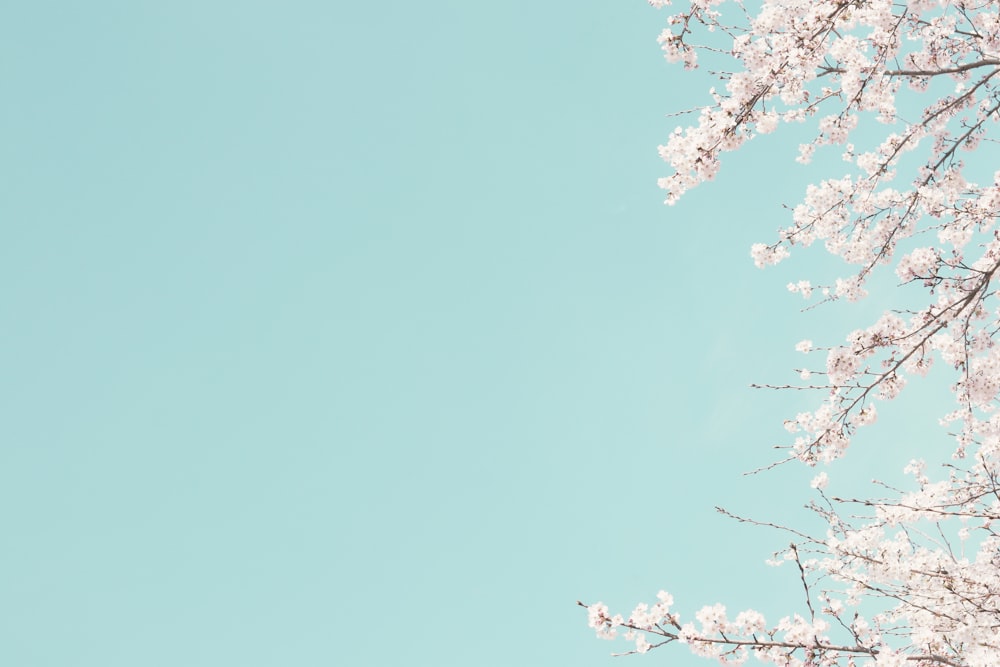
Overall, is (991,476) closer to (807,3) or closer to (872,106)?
(872,106)

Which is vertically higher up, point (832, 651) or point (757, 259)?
point (757, 259)

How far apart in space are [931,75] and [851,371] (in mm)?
3107

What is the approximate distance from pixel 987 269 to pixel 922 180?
132 centimetres

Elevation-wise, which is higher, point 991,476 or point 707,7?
point 707,7

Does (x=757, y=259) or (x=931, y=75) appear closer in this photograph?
(x=931, y=75)

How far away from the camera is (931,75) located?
746 centimetres

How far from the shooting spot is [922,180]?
762 centimetres

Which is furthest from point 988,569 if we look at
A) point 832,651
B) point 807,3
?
point 807,3

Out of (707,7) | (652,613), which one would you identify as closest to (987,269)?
(707,7)

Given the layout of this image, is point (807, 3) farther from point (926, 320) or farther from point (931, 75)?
point (926, 320)

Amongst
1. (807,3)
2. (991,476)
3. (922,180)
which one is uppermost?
(807,3)

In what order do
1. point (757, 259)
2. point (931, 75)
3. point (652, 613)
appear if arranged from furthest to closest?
point (757, 259), point (931, 75), point (652, 613)

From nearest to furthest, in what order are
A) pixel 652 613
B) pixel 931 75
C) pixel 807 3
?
1. pixel 807 3
2. pixel 652 613
3. pixel 931 75

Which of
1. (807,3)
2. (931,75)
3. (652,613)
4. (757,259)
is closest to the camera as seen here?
(807,3)
